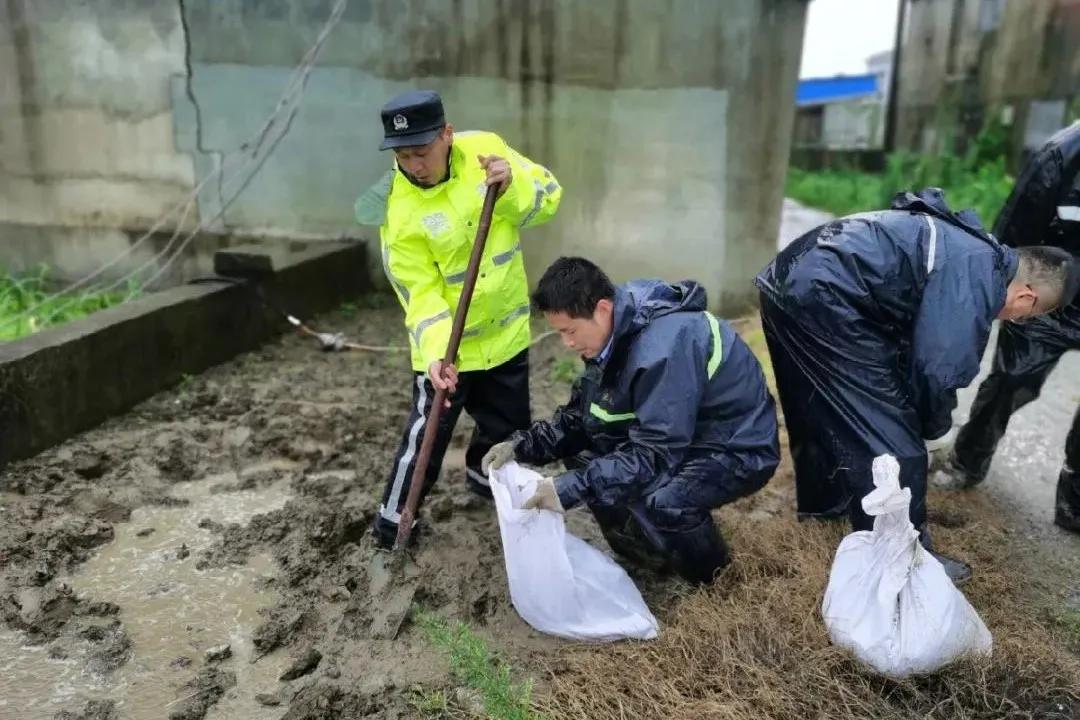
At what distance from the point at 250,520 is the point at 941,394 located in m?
2.74

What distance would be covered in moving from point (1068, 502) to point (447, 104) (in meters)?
4.96

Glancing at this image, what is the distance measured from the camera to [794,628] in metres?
2.57

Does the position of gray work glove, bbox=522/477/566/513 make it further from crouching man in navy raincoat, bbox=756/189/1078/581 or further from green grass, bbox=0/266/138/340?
green grass, bbox=0/266/138/340

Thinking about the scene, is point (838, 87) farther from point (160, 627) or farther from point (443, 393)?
point (160, 627)

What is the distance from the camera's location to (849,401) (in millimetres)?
2779

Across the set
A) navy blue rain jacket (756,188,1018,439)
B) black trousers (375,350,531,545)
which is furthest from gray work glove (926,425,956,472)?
black trousers (375,350,531,545)

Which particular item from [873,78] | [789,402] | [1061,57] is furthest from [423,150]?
[873,78]

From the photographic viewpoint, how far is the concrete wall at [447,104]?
628cm

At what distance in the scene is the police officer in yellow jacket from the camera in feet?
9.95

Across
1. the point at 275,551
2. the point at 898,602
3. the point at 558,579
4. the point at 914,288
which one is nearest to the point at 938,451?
the point at 914,288

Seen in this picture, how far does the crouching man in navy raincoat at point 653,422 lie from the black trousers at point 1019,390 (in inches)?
50.3

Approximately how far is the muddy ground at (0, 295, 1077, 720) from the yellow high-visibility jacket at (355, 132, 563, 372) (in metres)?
0.83

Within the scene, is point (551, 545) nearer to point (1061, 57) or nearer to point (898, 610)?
point (898, 610)

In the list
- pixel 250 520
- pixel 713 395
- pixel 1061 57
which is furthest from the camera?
pixel 1061 57
